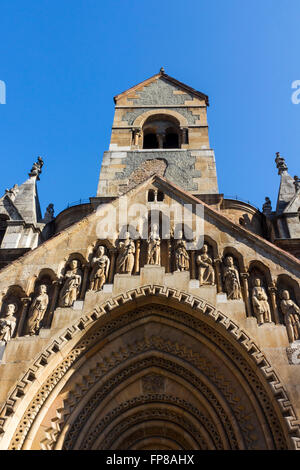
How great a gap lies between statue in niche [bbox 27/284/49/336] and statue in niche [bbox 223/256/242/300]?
4.69m

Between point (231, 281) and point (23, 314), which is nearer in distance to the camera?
point (231, 281)

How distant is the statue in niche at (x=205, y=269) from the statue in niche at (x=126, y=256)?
6.09 ft

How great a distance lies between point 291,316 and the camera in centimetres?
959

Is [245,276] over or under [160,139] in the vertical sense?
under

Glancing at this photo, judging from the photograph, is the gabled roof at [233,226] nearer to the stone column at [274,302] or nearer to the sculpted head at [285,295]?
the sculpted head at [285,295]

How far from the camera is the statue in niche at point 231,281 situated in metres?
10.1

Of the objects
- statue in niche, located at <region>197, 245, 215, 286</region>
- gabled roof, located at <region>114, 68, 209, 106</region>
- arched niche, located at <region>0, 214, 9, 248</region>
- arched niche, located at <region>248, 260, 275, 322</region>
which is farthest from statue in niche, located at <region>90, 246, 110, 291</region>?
gabled roof, located at <region>114, 68, 209, 106</region>

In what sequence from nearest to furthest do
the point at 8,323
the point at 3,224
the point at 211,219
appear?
the point at 8,323, the point at 211,219, the point at 3,224

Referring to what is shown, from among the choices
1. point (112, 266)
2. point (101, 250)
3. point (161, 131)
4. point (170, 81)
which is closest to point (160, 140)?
point (161, 131)

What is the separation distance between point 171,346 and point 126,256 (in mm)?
2699

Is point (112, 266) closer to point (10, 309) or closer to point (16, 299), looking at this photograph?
point (16, 299)

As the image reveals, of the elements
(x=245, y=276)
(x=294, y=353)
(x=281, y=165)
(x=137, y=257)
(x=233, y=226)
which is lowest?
(x=294, y=353)

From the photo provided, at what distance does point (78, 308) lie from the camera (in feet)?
33.5

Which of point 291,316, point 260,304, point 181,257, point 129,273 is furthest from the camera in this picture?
point 181,257
